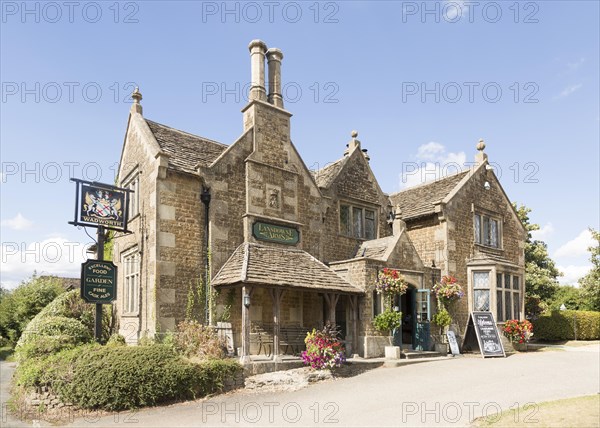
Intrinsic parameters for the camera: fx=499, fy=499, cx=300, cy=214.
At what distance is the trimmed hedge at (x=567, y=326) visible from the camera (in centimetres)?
2992

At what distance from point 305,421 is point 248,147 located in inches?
418

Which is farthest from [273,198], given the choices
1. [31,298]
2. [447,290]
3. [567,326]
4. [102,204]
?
[567,326]

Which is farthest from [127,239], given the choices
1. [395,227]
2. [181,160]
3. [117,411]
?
[395,227]

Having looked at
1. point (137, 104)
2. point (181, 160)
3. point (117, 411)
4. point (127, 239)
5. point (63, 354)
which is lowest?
point (117, 411)

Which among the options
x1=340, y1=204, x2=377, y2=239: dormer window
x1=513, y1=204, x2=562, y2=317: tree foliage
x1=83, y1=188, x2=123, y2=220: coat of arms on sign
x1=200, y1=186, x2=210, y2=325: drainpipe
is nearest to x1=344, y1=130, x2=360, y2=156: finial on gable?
x1=340, y1=204, x2=377, y2=239: dormer window

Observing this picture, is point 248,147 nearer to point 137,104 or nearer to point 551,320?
point 137,104

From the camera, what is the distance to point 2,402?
45.1ft

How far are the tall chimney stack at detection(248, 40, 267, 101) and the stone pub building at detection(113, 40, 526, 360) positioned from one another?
1.6 inches

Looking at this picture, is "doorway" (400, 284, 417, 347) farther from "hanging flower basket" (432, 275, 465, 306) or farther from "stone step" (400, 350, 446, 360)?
"stone step" (400, 350, 446, 360)

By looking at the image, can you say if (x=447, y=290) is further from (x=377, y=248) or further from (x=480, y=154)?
(x=480, y=154)

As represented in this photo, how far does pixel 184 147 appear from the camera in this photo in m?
18.1

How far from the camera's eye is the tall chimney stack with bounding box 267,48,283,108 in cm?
1964

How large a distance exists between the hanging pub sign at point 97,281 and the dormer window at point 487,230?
17.6m

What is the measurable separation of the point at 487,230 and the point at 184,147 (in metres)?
16.4
